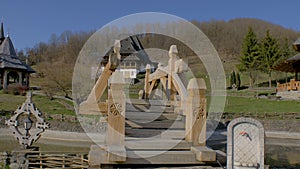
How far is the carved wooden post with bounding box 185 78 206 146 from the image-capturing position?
535 centimetres

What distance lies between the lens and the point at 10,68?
35.9m

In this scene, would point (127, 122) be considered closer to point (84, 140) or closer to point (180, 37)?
point (180, 37)

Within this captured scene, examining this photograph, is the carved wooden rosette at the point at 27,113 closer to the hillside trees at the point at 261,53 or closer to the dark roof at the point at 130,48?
the dark roof at the point at 130,48

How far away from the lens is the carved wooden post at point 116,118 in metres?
4.82

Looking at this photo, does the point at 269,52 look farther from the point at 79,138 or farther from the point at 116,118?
the point at 116,118

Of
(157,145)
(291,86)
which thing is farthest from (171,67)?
(291,86)

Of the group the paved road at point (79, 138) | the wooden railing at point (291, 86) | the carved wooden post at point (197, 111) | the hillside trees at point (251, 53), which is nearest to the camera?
the carved wooden post at point (197, 111)

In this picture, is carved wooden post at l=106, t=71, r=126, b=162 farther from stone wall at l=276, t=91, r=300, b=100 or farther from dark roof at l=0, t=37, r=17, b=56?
dark roof at l=0, t=37, r=17, b=56

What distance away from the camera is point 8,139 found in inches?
622

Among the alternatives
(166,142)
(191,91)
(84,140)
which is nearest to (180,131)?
(166,142)

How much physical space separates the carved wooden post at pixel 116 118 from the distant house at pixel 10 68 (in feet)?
110

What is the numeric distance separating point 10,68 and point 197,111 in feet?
116

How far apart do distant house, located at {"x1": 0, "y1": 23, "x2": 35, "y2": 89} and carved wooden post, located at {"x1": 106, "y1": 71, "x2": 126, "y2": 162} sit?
110 feet

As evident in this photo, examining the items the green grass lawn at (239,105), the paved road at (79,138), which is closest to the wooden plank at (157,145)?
the paved road at (79,138)
